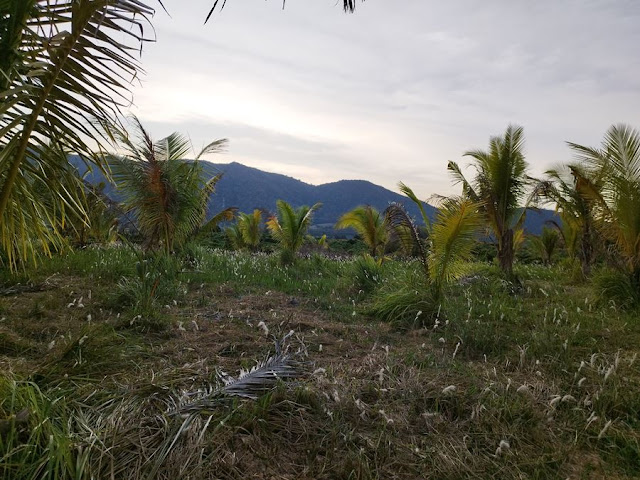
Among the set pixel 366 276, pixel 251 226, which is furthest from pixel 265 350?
pixel 251 226

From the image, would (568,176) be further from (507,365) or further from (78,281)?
(78,281)

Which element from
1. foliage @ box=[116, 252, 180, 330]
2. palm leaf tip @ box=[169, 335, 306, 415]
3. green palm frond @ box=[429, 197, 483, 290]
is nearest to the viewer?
palm leaf tip @ box=[169, 335, 306, 415]

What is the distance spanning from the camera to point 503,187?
10.9m

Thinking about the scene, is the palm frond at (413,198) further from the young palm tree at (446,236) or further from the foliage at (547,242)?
the foliage at (547,242)

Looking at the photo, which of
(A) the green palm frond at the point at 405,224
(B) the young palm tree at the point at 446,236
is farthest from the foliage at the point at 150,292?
(B) the young palm tree at the point at 446,236

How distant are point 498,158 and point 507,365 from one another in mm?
7730

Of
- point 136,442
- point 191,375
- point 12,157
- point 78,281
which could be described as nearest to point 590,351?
point 191,375

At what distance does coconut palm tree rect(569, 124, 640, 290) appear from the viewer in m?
6.89

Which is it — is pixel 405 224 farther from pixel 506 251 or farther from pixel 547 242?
pixel 547 242

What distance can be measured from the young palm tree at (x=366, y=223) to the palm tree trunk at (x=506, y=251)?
5124 mm

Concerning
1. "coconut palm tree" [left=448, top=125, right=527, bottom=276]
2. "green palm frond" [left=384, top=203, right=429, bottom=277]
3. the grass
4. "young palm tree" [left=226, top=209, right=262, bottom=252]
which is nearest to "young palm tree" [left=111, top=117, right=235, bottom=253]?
the grass

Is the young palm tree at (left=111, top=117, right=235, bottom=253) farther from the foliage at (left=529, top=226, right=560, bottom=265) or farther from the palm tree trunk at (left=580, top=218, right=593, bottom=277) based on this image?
the foliage at (left=529, top=226, right=560, bottom=265)

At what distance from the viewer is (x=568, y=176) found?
10.6m

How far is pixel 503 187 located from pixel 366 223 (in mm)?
6876
